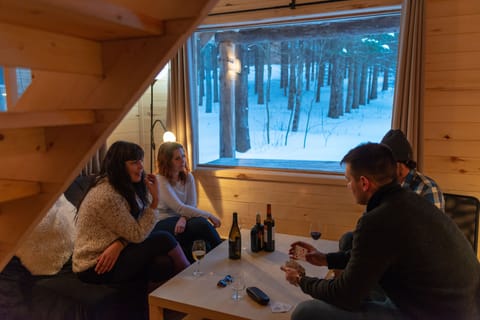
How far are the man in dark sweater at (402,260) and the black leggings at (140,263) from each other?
1.17 meters

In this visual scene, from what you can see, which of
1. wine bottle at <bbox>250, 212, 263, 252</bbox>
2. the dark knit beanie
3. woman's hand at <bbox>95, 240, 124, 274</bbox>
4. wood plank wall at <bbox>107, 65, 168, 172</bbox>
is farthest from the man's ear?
wood plank wall at <bbox>107, 65, 168, 172</bbox>

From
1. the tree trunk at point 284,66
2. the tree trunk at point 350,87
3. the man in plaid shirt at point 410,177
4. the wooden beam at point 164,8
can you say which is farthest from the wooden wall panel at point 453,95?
the wooden beam at point 164,8

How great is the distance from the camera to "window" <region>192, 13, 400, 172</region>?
3412 mm

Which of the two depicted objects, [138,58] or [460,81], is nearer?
[138,58]

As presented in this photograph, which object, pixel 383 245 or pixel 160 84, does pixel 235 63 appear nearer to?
pixel 160 84

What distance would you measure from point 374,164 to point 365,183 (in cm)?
8

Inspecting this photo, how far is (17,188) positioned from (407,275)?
4.36ft

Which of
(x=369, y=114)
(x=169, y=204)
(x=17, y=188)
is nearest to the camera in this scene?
(x=17, y=188)

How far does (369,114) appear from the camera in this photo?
3.49 m

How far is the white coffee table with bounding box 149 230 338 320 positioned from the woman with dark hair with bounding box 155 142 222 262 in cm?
59

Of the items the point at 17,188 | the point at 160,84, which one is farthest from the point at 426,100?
the point at 17,188

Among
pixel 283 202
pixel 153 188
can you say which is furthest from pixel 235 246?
pixel 283 202

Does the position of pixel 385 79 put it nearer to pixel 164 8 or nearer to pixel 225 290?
pixel 225 290

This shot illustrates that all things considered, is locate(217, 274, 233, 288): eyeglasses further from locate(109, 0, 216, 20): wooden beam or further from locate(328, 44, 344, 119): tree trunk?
locate(328, 44, 344, 119): tree trunk
